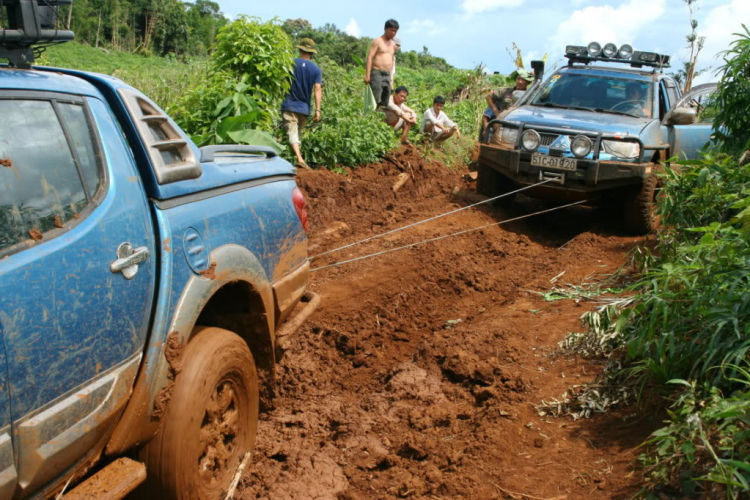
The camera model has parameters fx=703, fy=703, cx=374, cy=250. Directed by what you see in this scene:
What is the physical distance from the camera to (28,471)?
6.93ft

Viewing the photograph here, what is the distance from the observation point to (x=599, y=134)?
26.2ft

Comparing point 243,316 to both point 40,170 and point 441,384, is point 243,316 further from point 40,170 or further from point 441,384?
point 441,384

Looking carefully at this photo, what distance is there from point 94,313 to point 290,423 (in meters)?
2.16

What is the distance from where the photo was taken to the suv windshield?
891 cm

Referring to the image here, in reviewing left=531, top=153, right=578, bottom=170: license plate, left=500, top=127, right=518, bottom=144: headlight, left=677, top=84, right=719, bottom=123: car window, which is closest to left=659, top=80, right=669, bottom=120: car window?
left=677, top=84, right=719, bottom=123: car window

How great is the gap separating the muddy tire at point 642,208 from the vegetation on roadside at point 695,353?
8.47 feet

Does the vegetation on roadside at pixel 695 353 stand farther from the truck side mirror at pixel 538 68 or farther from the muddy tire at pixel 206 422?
the truck side mirror at pixel 538 68

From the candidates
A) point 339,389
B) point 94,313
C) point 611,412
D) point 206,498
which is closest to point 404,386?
point 339,389

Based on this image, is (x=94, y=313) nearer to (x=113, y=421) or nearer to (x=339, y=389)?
(x=113, y=421)

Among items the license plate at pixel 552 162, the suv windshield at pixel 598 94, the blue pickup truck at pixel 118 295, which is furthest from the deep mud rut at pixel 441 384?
the suv windshield at pixel 598 94

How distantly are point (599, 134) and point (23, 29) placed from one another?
21.9 ft

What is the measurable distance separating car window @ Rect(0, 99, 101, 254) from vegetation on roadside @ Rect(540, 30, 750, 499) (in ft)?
8.15

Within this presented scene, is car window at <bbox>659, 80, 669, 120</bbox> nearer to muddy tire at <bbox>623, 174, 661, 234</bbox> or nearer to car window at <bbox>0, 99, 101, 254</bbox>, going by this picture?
muddy tire at <bbox>623, 174, 661, 234</bbox>

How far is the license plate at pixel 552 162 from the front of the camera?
8.09 m
